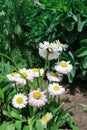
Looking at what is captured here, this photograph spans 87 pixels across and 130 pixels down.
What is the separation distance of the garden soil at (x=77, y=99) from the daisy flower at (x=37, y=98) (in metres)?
0.74

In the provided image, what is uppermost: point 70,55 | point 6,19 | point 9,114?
point 6,19

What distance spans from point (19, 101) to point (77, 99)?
1.05 m

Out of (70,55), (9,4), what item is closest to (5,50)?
(9,4)

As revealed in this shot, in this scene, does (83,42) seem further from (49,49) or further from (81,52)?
(49,49)

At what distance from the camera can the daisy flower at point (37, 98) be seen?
3.15 m

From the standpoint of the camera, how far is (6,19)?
4.62m

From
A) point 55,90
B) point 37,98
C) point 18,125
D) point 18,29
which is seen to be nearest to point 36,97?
point 37,98

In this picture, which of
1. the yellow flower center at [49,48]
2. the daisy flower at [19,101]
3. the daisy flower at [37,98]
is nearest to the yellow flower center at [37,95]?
the daisy flower at [37,98]

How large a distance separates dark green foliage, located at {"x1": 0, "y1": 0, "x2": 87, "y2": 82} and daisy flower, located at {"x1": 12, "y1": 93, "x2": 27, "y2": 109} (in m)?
0.97

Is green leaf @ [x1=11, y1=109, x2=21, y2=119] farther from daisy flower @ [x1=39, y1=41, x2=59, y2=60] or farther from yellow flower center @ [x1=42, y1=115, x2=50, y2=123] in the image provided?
daisy flower @ [x1=39, y1=41, x2=59, y2=60]

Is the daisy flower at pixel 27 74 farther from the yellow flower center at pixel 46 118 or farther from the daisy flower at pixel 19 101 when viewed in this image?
the yellow flower center at pixel 46 118

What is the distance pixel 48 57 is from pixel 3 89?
631 mm

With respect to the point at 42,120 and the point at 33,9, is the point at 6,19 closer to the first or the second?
the point at 33,9

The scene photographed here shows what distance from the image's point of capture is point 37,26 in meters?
4.41
